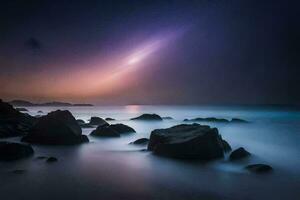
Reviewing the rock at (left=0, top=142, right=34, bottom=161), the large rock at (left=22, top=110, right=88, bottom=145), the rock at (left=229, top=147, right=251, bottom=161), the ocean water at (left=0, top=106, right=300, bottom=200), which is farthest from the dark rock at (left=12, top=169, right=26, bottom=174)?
the rock at (left=229, top=147, right=251, bottom=161)

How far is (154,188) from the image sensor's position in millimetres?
13750

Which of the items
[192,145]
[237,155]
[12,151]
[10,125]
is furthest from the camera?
[10,125]

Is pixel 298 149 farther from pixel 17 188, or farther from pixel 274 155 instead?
pixel 17 188

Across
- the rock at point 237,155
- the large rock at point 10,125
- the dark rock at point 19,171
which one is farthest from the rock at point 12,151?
the rock at point 237,155

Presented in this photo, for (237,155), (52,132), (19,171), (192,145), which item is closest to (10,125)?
(52,132)

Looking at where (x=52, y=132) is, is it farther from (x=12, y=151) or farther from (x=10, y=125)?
(x=10, y=125)

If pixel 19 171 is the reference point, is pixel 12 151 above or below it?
above

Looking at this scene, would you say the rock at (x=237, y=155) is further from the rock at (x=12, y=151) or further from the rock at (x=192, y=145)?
the rock at (x=12, y=151)

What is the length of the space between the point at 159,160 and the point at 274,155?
431 inches

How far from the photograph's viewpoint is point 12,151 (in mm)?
18766

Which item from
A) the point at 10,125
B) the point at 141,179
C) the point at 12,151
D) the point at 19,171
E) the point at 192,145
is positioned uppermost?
the point at 10,125

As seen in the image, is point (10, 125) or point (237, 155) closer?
point (237, 155)

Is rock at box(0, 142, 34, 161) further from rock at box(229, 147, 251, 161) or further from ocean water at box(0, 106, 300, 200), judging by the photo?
rock at box(229, 147, 251, 161)

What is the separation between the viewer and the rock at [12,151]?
60.2 feet
